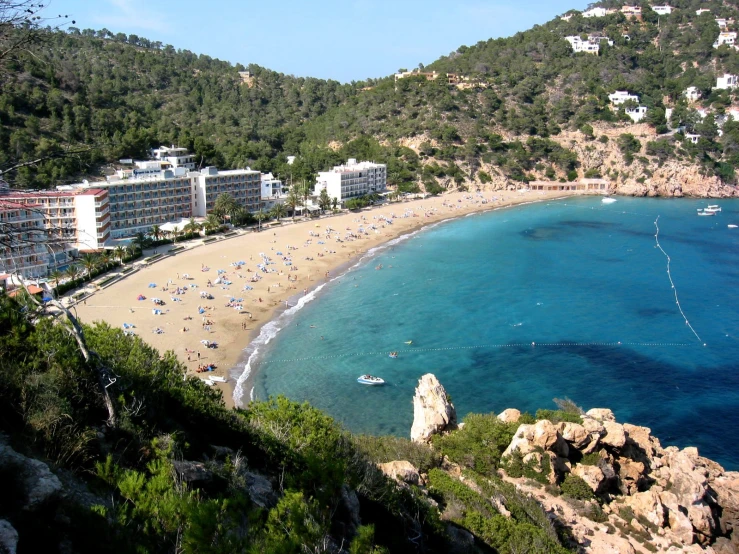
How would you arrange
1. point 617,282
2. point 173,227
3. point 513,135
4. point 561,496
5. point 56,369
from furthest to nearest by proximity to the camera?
point 513,135, point 173,227, point 617,282, point 561,496, point 56,369

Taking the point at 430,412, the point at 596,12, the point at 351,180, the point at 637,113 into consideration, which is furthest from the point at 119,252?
the point at 596,12

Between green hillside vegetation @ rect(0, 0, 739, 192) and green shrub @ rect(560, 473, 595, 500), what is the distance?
60519mm

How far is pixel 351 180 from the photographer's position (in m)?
77.1

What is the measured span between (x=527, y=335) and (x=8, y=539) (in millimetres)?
32143

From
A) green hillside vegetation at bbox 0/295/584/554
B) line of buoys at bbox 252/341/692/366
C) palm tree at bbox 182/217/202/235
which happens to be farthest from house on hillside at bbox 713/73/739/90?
green hillside vegetation at bbox 0/295/584/554

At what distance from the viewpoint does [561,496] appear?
16.9 m

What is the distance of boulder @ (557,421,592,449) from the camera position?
716 inches

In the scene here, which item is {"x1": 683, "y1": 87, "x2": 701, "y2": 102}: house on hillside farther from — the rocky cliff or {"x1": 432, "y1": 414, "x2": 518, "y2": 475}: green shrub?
{"x1": 432, "y1": 414, "x2": 518, "y2": 475}: green shrub

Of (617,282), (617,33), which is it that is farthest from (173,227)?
(617,33)

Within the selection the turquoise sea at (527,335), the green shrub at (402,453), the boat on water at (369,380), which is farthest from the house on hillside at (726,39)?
the green shrub at (402,453)

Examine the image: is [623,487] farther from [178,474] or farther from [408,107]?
[408,107]

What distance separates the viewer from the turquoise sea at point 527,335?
2675 centimetres

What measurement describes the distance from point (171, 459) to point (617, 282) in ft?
145

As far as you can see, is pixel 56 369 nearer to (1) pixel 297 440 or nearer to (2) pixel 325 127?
(1) pixel 297 440
